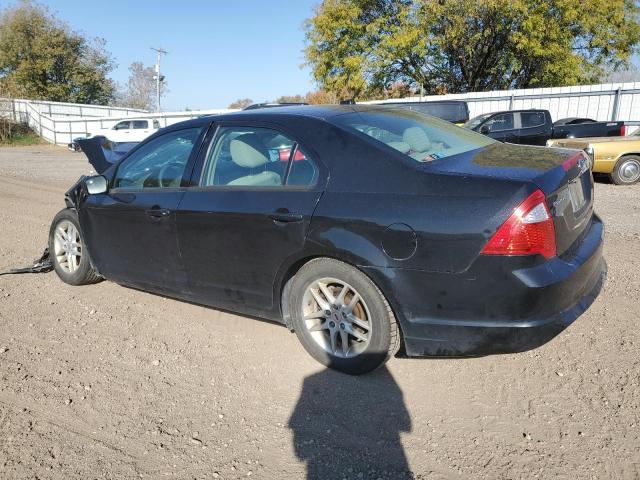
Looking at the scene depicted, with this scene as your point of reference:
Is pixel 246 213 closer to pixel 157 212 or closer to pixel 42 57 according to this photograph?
pixel 157 212

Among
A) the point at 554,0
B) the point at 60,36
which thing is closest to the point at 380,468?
the point at 554,0

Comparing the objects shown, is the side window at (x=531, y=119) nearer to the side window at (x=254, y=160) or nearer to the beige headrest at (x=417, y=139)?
the beige headrest at (x=417, y=139)

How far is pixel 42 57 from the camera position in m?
39.0

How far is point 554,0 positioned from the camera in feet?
75.3

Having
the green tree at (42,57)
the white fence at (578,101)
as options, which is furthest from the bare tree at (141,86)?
the white fence at (578,101)

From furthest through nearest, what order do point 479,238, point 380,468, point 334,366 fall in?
point 334,366 < point 479,238 < point 380,468

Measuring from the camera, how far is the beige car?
10281mm

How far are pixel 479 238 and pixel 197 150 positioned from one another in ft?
6.95

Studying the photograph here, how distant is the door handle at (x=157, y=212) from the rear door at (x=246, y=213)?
15 cm

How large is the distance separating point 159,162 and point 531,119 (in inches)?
473

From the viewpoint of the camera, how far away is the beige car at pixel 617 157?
10.3 metres

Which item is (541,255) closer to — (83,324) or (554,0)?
(83,324)

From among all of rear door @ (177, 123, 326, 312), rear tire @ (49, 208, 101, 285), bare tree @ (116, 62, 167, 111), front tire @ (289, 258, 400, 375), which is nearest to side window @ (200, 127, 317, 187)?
rear door @ (177, 123, 326, 312)

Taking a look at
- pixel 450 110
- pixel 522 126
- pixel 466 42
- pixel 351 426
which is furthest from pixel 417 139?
pixel 466 42
